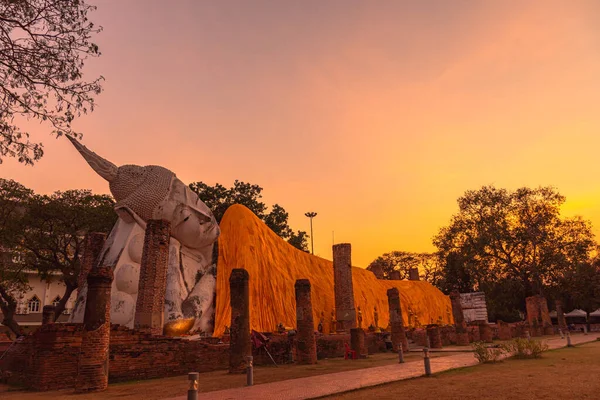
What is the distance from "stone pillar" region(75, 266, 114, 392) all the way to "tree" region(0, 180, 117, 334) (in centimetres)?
1713

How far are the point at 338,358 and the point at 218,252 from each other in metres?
10.9

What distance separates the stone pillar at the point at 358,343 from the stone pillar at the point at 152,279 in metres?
6.81

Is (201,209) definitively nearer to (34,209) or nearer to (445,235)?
(34,209)

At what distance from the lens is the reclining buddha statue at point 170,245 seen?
18.3 metres

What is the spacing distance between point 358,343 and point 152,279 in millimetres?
7658

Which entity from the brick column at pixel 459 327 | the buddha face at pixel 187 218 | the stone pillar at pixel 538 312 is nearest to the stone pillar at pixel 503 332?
the brick column at pixel 459 327

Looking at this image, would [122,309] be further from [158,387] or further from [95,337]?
[158,387]

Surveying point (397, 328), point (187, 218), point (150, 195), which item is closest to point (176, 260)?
point (187, 218)

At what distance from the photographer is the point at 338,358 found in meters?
16.0

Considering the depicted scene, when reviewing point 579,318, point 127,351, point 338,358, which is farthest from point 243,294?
point 579,318

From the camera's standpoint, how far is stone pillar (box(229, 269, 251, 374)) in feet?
38.9

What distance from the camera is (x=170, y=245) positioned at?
21.2 metres

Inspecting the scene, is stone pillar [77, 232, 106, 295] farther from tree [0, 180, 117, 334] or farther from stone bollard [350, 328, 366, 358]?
stone bollard [350, 328, 366, 358]

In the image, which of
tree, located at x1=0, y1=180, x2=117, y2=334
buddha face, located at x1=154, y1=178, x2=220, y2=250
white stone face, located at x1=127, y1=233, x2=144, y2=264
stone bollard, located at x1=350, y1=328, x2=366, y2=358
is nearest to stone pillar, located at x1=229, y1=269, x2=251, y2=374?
stone bollard, located at x1=350, y1=328, x2=366, y2=358
